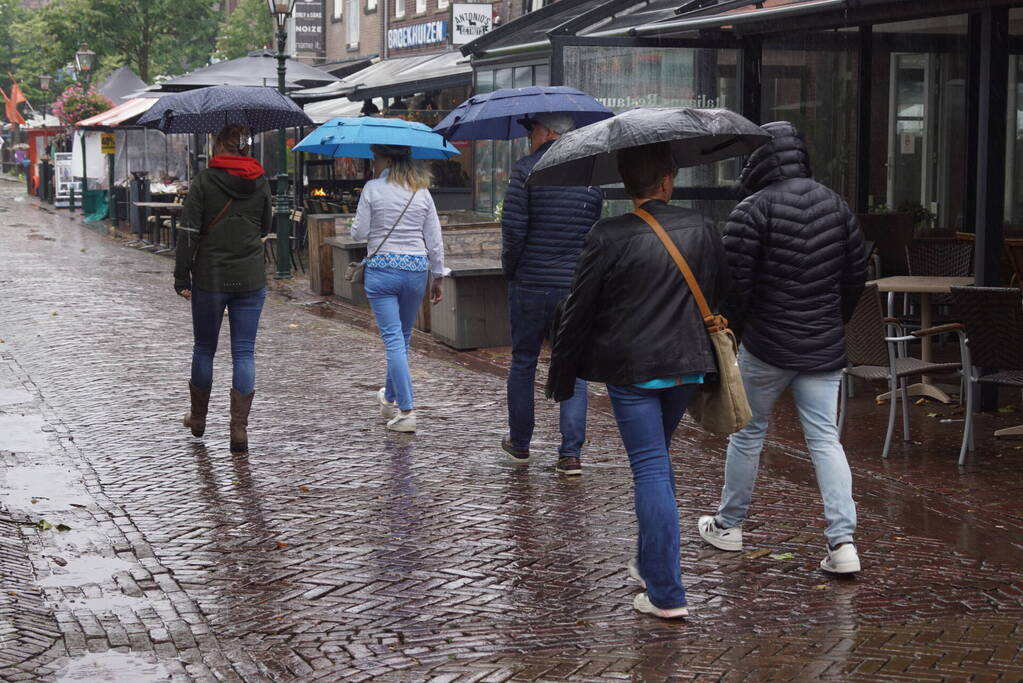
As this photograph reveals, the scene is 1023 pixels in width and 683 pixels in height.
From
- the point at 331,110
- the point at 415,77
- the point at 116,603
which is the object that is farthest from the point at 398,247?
the point at 331,110

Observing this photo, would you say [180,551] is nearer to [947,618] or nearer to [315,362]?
[947,618]

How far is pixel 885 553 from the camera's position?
A: 6.21 metres

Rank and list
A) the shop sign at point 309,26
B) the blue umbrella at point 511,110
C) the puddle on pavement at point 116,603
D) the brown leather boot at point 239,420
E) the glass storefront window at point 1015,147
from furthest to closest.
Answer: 1. the shop sign at point 309,26
2. the glass storefront window at point 1015,147
3. the brown leather boot at point 239,420
4. the blue umbrella at point 511,110
5. the puddle on pavement at point 116,603

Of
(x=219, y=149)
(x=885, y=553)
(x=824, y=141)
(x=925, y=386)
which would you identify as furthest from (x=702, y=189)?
(x=885, y=553)

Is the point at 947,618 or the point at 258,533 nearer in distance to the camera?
the point at 947,618

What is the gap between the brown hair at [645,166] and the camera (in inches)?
201

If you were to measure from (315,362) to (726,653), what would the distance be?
25.4ft

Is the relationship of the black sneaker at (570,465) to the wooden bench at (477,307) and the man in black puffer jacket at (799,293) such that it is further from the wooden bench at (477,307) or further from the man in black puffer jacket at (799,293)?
the wooden bench at (477,307)

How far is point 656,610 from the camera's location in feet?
17.2

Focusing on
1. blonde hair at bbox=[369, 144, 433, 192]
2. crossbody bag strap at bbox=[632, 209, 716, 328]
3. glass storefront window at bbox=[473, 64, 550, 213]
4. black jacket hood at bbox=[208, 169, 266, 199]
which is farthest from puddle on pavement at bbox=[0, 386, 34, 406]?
glass storefront window at bbox=[473, 64, 550, 213]

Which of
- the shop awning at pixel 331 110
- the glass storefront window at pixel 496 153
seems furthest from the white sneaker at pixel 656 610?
the shop awning at pixel 331 110

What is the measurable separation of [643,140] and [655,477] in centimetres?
117

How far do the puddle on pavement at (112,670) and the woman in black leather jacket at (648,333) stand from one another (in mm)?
1652

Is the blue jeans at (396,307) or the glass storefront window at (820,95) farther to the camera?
the glass storefront window at (820,95)
